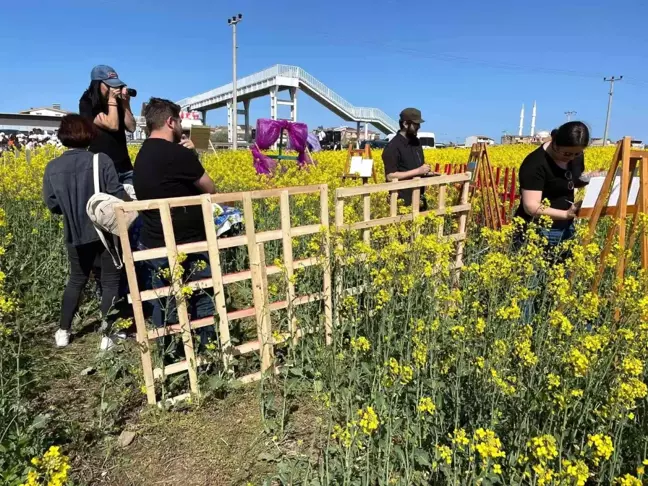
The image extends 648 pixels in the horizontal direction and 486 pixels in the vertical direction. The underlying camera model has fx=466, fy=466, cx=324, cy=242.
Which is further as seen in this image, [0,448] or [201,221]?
[201,221]

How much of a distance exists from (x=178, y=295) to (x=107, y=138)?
5.52 ft

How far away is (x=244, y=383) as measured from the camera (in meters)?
3.20

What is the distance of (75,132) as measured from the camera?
3.28 meters

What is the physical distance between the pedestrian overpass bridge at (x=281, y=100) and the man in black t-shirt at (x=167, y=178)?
3034 centimetres

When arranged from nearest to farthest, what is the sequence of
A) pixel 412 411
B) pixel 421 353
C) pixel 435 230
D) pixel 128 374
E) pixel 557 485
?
pixel 557 485, pixel 421 353, pixel 412 411, pixel 128 374, pixel 435 230

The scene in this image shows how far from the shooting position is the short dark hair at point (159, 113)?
2.96 metres

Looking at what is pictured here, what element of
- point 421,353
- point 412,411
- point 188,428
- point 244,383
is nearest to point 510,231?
point 412,411

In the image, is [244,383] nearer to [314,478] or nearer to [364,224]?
[314,478]

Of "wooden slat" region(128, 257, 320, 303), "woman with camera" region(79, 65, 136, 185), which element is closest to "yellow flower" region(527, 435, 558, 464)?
"wooden slat" region(128, 257, 320, 303)

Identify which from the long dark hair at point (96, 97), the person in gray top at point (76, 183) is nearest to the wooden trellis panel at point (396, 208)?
the person in gray top at point (76, 183)

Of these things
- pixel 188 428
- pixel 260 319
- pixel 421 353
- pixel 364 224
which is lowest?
pixel 188 428

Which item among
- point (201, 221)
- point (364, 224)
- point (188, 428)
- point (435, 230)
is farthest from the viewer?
point (435, 230)

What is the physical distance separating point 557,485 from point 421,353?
674 mm

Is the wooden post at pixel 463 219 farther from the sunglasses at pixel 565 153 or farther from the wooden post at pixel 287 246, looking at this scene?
the wooden post at pixel 287 246
